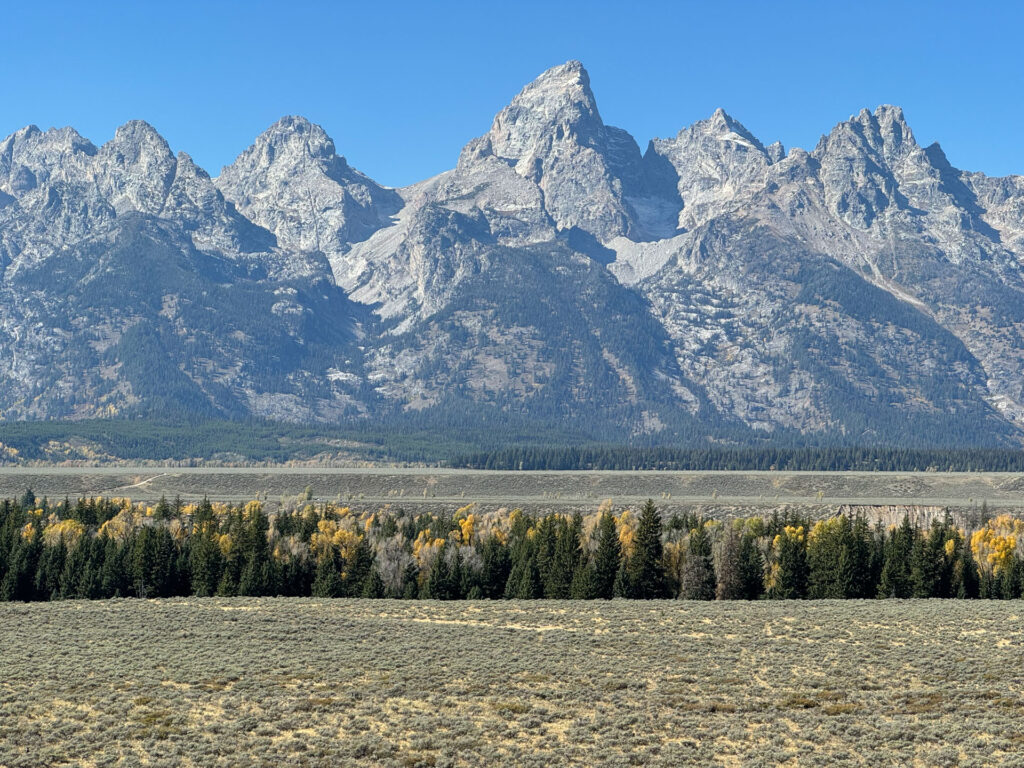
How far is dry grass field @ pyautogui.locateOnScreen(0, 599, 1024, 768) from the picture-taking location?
161 ft

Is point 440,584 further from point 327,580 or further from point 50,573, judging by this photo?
point 50,573

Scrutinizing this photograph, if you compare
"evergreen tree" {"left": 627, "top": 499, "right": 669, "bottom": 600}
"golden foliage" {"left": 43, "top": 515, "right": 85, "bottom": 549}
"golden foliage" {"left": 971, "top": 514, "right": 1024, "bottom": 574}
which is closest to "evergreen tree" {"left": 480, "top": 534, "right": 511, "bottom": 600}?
"evergreen tree" {"left": 627, "top": 499, "right": 669, "bottom": 600}

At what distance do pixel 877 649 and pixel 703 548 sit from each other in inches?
1845

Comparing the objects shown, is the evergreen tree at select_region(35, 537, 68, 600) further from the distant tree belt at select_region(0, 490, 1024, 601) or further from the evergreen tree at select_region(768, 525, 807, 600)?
the evergreen tree at select_region(768, 525, 807, 600)

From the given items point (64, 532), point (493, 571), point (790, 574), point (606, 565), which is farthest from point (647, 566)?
point (64, 532)

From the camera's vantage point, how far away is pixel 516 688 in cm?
5891

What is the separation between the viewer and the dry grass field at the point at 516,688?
161ft

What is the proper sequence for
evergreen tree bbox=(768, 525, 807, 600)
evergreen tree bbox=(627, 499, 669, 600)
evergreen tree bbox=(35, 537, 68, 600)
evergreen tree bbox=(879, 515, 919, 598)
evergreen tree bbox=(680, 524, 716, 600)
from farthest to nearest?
evergreen tree bbox=(35, 537, 68, 600) → evergreen tree bbox=(627, 499, 669, 600) → evergreen tree bbox=(680, 524, 716, 600) → evergreen tree bbox=(768, 525, 807, 600) → evergreen tree bbox=(879, 515, 919, 598)

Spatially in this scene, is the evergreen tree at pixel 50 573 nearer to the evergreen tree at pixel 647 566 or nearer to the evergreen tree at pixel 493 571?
the evergreen tree at pixel 493 571

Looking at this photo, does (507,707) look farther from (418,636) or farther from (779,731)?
(418,636)

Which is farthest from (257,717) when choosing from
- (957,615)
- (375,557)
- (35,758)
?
Result: (375,557)

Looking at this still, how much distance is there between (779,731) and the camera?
51.4 metres

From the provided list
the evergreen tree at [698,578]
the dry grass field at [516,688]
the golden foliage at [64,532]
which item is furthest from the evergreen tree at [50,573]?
the evergreen tree at [698,578]

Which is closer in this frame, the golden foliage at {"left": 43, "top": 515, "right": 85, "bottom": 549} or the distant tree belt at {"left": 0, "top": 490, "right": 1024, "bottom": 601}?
the distant tree belt at {"left": 0, "top": 490, "right": 1024, "bottom": 601}
